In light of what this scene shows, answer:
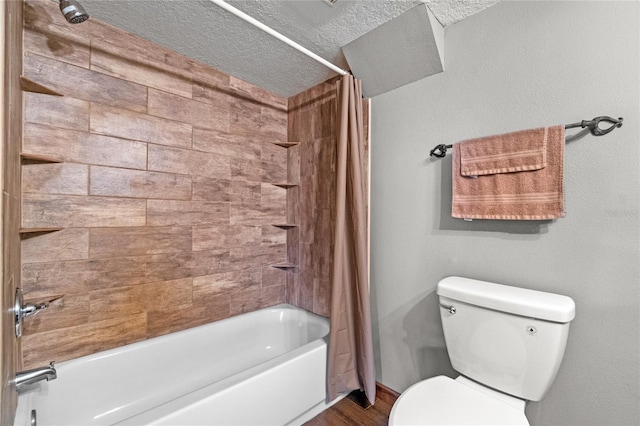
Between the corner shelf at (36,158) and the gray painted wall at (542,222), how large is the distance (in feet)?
5.91

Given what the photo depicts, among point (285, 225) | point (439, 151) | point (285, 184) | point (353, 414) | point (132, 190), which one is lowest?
point (353, 414)

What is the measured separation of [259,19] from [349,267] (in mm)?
1488

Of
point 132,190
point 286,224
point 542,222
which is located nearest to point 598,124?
point 542,222

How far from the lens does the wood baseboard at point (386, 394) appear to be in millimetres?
1828

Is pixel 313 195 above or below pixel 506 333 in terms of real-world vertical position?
above

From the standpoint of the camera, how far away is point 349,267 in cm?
176

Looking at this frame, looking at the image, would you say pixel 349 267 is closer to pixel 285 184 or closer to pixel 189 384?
pixel 285 184

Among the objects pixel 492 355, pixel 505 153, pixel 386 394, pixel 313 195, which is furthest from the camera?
pixel 313 195

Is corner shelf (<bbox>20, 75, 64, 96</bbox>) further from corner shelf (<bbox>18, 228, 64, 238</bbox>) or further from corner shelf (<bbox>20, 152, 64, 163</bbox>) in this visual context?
corner shelf (<bbox>18, 228, 64, 238</bbox>)

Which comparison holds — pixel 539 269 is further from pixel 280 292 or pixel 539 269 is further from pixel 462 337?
pixel 280 292

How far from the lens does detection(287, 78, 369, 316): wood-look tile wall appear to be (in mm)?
2188

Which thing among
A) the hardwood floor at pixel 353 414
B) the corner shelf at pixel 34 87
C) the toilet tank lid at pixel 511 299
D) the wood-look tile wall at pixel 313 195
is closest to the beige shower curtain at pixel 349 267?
the hardwood floor at pixel 353 414

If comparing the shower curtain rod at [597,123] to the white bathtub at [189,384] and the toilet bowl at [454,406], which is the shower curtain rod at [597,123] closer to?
the toilet bowl at [454,406]

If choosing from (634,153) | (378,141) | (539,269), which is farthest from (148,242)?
(634,153)
